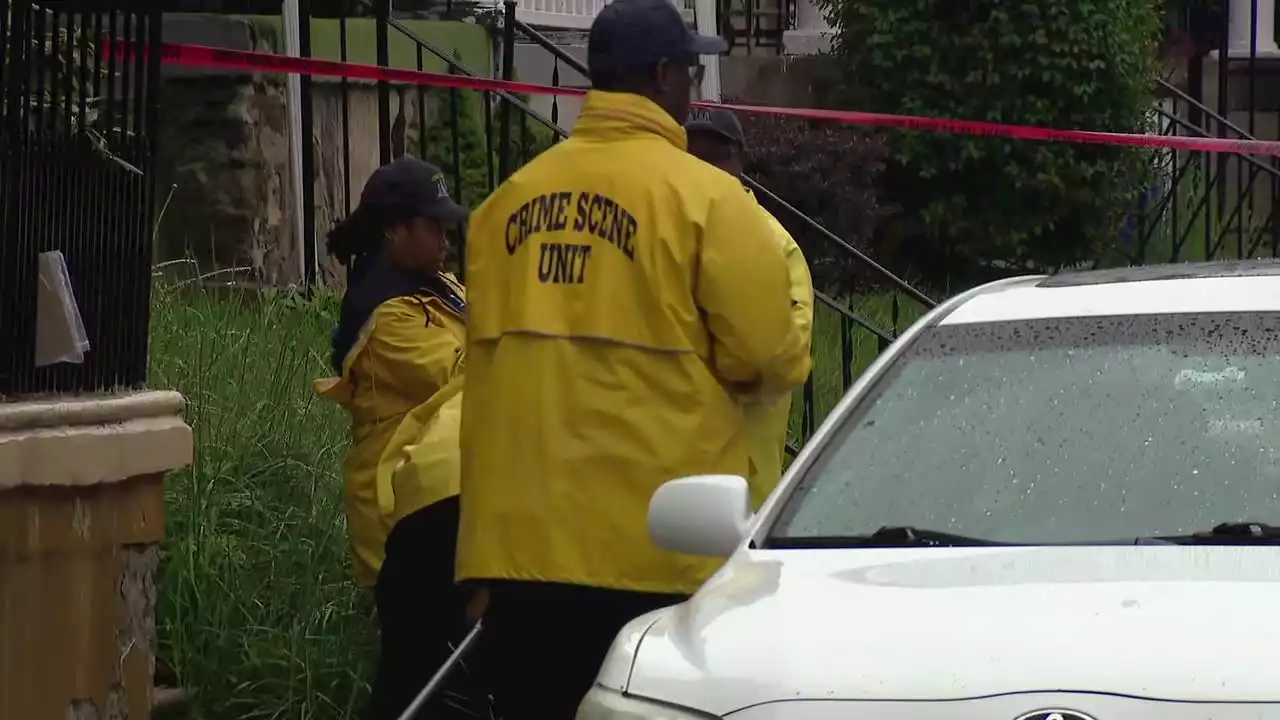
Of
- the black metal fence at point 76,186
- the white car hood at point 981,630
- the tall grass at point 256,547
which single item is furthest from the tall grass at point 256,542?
the white car hood at point 981,630

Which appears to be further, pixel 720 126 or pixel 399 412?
pixel 720 126

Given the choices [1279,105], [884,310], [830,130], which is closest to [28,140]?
[884,310]

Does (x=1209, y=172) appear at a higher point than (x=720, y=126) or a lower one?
lower

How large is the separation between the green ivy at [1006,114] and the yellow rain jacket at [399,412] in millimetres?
9023

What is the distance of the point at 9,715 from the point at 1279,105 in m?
17.2

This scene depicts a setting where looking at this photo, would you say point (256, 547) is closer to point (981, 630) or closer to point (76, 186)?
point (76, 186)

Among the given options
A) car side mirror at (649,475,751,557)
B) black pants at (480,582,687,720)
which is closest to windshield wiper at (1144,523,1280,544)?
car side mirror at (649,475,751,557)

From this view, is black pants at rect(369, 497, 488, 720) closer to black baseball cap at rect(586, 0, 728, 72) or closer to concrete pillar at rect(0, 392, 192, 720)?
concrete pillar at rect(0, 392, 192, 720)

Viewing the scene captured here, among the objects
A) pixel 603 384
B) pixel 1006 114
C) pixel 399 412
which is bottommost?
pixel 399 412

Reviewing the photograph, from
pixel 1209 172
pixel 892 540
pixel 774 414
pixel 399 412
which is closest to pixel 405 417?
pixel 399 412

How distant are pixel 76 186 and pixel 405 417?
0.93m

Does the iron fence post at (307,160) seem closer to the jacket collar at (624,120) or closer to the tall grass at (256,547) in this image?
the tall grass at (256,547)

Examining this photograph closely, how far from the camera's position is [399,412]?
17.8ft

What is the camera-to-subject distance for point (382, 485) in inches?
211
